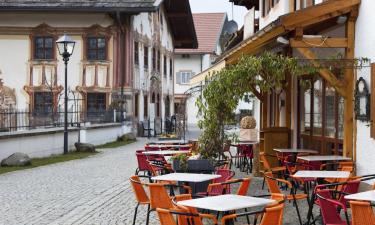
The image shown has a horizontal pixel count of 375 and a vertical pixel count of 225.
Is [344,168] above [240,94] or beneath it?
beneath

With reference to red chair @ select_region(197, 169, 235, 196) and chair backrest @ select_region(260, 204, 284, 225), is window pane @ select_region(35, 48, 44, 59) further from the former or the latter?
chair backrest @ select_region(260, 204, 284, 225)

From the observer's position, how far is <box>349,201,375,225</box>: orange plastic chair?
5.25m

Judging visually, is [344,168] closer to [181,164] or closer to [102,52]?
[181,164]

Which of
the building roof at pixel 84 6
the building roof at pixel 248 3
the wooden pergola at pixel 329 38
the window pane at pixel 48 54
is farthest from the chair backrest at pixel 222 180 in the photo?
the window pane at pixel 48 54

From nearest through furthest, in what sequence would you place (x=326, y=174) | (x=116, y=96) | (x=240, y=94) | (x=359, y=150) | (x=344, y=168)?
1. (x=326, y=174)
2. (x=344, y=168)
3. (x=240, y=94)
4. (x=359, y=150)
5. (x=116, y=96)

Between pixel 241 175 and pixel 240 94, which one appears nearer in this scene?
pixel 240 94

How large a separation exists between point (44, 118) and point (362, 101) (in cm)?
1389

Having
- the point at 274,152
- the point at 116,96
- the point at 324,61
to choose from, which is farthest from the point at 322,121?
the point at 116,96

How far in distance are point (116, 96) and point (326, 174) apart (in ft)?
70.9

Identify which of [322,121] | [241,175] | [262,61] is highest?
[262,61]

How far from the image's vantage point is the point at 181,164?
9.57 metres

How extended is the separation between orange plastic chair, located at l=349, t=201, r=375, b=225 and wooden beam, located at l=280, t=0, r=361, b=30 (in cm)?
552

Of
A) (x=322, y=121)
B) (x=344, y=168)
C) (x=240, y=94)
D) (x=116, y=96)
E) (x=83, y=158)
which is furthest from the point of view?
(x=116, y=96)

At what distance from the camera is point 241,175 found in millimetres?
14125
